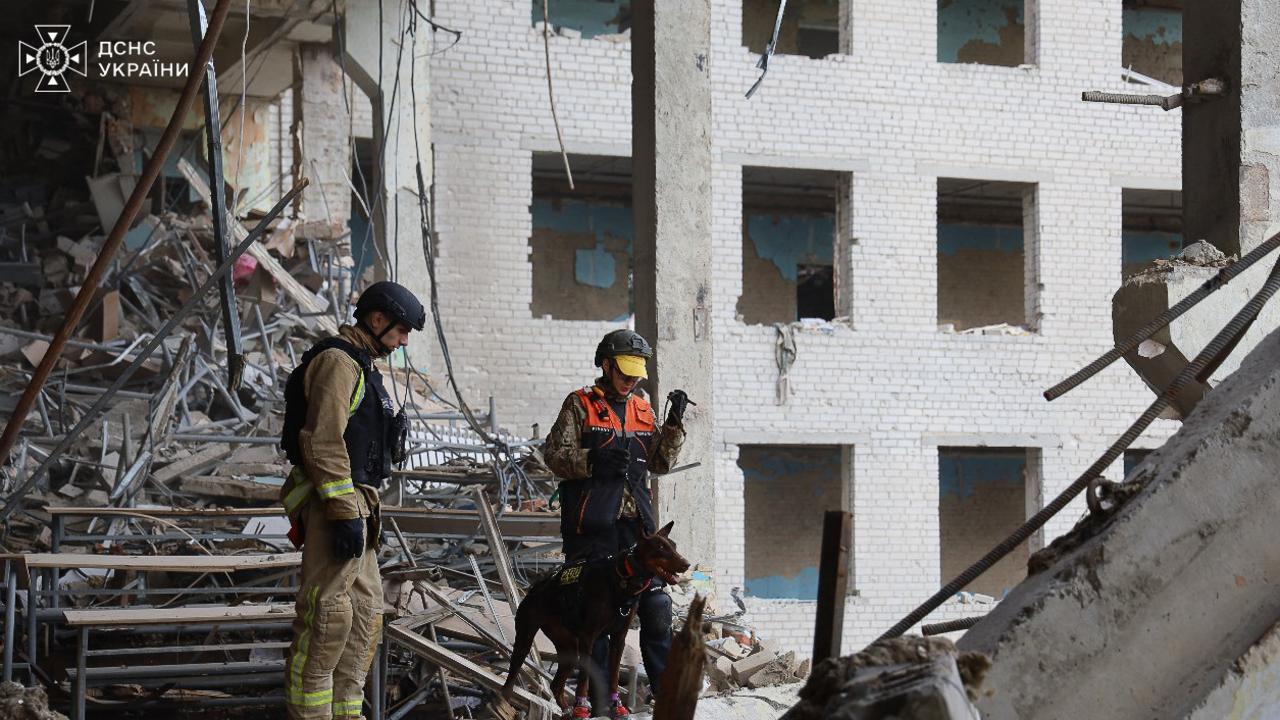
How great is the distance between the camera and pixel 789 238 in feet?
67.2

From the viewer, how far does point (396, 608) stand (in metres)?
7.67

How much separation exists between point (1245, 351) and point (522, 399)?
1048 centimetres

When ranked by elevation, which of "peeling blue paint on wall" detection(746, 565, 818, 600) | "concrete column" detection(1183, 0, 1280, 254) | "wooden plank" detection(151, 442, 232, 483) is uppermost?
"concrete column" detection(1183, 0, 1280, 254)

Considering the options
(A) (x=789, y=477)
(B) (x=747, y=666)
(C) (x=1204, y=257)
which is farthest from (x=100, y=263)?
(A) (x=789, y=477)

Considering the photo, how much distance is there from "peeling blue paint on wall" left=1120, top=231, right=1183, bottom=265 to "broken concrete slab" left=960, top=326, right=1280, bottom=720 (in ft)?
62.8

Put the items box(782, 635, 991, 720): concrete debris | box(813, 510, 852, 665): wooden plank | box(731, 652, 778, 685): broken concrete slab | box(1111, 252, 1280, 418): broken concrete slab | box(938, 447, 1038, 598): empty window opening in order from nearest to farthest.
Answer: box(782, 635, 991, 720): concrete debris → box(813, 510, 852, 665): wooden plank → box(1111, 252, 1280, 418): broken concrete slab → box(731, 652, 778, 685): broken concrete slab → box(938, 447, 1038, 598): empty window opening

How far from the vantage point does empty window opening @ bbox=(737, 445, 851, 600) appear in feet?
64.5

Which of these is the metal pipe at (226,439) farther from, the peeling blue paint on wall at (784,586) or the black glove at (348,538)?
the peeling blue paint on wall at (784,586)

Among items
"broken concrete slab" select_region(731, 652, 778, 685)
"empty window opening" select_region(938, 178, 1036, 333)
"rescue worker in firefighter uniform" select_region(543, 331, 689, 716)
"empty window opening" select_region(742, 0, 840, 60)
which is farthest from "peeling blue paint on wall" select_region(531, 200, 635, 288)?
"rescue worker in firefighter uniform" select_region(543, 331, 689, 716)

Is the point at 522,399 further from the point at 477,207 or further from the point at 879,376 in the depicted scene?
the point at 879,376

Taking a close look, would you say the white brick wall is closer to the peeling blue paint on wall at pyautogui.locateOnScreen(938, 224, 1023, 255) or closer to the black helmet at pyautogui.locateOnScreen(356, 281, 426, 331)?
the peeling blue paint on wall at pyautogui.locateOnScreen(938, 224, 1023, 255)

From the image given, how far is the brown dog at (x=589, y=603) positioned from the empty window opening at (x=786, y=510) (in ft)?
42.6

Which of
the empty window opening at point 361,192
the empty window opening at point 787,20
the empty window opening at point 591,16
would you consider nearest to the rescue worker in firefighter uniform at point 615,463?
the empty window opening at point 361,192

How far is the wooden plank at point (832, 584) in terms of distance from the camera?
3000 millimetres
